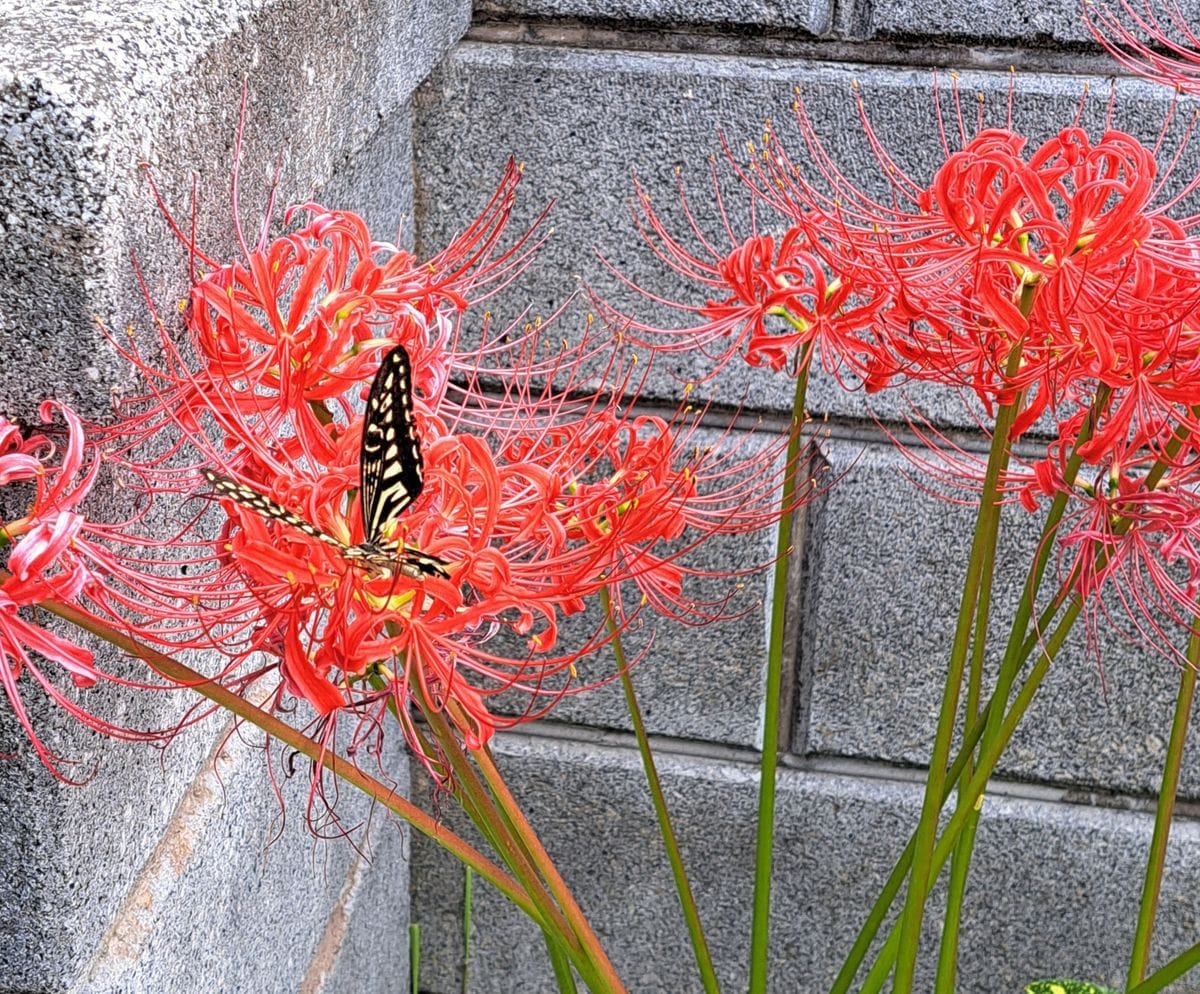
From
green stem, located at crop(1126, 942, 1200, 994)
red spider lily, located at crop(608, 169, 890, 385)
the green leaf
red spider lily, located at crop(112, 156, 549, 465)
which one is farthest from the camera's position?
the green leaf

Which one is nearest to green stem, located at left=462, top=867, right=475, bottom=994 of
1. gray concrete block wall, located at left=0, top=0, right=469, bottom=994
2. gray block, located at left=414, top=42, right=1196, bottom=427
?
gray concrete block wall, located at left=0, top=0, right=469, bottom=994

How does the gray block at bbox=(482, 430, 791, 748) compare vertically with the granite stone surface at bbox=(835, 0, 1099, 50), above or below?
below

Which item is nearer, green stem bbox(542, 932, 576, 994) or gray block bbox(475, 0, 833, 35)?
green stem bbox(542, 932, 576, 994)

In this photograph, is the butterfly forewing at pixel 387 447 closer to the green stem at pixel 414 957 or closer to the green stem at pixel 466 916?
the green stem at pixel 466 916

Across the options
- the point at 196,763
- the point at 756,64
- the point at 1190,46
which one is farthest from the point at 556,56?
the point at 196,763

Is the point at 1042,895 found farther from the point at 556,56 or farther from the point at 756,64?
the point at 556,56

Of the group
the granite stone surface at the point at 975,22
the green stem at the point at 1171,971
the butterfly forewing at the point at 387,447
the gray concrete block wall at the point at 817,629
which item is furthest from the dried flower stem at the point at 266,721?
the granite stone surface at the point at 975,22

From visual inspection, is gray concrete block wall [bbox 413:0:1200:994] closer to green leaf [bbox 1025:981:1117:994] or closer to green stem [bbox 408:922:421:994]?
green stem [bbox 408:922:421:994]
